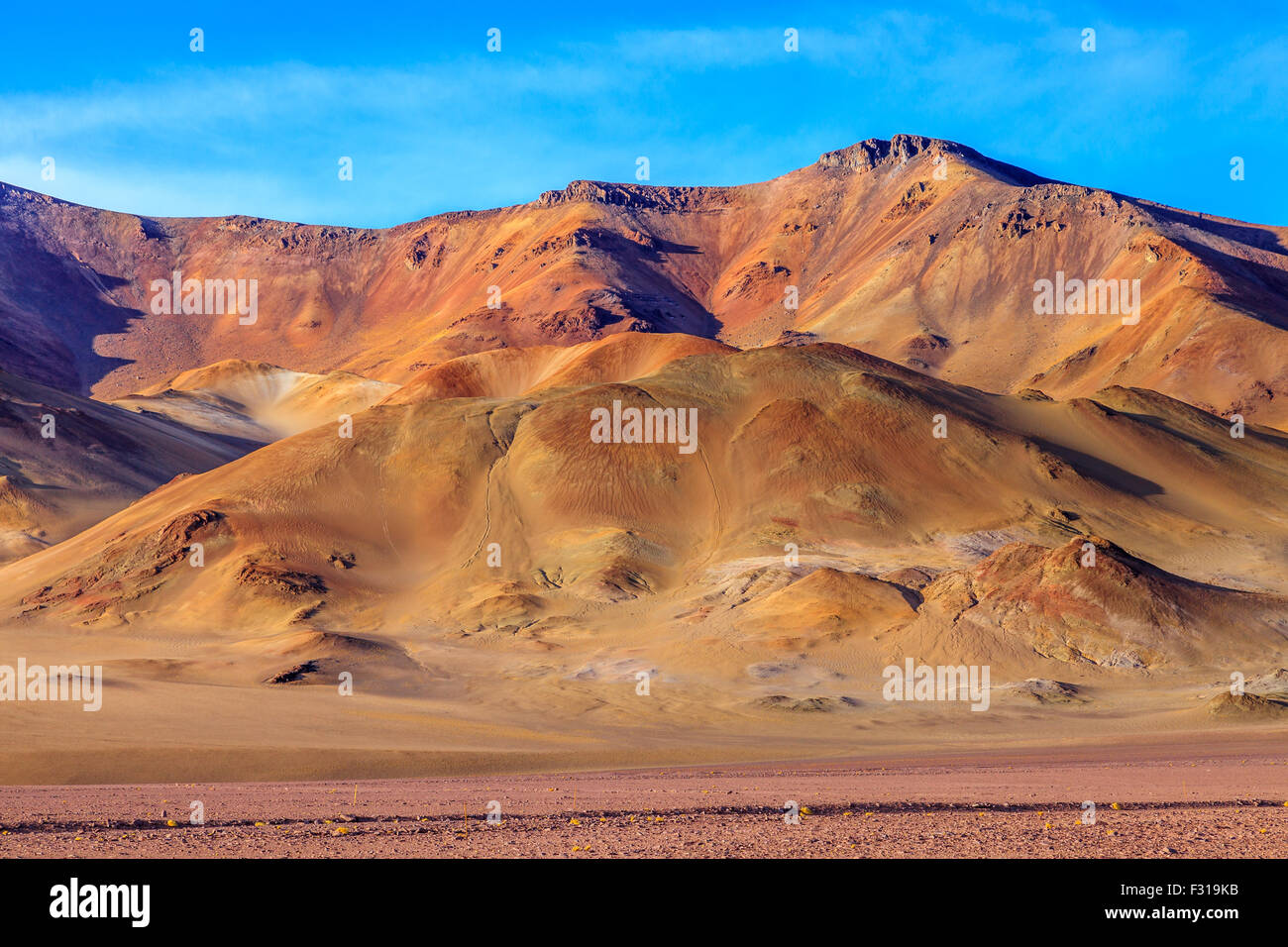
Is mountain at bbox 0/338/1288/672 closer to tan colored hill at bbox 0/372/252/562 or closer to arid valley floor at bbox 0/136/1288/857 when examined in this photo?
arid valley floor at bbox 0/136/1288/857

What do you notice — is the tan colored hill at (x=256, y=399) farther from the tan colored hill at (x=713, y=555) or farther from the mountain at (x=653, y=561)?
the tan colored hill at (x=713, y=555)

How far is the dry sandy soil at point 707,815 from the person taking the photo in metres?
13.9

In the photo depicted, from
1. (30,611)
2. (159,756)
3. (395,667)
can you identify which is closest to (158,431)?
(30,611)

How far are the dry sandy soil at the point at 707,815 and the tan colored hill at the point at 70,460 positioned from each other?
6248 centimetres

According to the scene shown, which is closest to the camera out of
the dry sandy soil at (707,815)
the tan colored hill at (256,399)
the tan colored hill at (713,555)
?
the dry sandy soil at (707,815)

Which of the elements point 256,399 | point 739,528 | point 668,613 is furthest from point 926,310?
point 668,613

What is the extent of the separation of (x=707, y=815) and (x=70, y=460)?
3502 inches

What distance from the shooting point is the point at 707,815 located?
16.9 metres

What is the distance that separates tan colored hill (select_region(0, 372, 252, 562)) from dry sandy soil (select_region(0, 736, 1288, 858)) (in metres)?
62.5

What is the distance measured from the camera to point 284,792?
67.4 feet

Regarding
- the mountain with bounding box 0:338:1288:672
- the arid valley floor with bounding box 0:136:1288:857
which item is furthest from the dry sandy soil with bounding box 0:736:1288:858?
the mountain with bounding box 0:338:1288:672

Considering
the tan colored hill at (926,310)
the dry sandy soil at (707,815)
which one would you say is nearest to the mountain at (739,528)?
the dry sandy soil at (707,815)

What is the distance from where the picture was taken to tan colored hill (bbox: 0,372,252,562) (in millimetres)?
79375

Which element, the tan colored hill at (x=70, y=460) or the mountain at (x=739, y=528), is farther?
the tan colored hill at (x=70, y=460)
